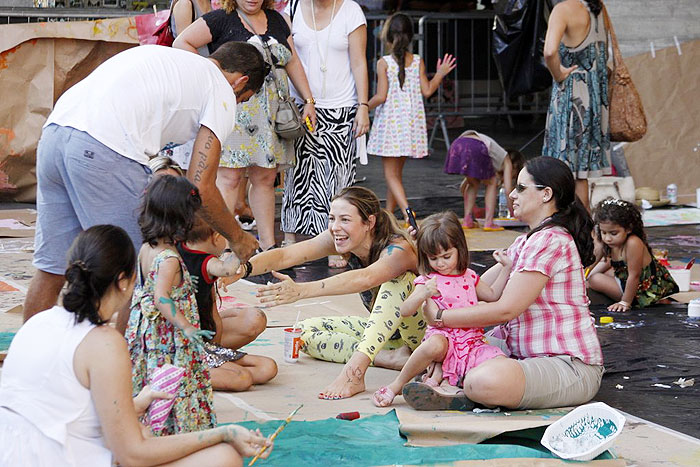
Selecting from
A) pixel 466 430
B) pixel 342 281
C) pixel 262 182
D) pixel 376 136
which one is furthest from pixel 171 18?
pixel 466 430

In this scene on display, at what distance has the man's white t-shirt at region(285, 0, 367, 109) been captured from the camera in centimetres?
686

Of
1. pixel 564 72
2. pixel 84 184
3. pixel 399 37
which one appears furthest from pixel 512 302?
pixel 399 37

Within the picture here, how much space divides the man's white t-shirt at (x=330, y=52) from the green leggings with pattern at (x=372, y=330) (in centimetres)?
242

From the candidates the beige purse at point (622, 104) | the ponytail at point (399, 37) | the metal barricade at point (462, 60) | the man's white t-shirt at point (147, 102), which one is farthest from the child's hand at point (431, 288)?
the metal barricade at point (462, 60)

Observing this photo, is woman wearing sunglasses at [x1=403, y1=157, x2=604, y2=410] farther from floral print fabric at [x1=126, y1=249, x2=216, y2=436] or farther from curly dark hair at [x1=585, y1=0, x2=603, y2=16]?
curly dark hair at [x1=585, y1=0, x2=603, y2=16]

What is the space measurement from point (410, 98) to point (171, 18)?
2.23m

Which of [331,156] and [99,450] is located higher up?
[331,156]

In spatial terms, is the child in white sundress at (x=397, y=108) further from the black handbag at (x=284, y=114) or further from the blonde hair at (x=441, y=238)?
the blonde hair at (x=441, y=238)

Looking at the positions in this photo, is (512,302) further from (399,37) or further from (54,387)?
(399,37)

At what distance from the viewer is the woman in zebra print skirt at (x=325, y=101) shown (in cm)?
686

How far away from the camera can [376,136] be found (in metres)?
8.11

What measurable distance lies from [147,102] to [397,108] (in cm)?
440

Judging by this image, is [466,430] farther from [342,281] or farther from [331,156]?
[331,156]

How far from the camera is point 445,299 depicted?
4043 millimetres
